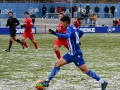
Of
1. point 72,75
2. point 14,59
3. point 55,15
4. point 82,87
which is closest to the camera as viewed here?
point 82,87

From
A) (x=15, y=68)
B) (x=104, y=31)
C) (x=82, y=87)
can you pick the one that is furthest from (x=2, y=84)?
(x=104, y=31)

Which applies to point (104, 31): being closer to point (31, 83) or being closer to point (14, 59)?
point (14, 59)

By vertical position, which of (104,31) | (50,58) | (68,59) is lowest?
(104,31)

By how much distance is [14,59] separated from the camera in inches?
749

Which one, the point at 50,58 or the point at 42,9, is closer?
the point at 50,58

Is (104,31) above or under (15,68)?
under

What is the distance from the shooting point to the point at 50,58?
772 inches

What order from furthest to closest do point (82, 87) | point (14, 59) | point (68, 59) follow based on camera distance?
point (14, 59), point (82, 87), point (68, 59)

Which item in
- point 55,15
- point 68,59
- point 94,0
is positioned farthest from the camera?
point 94,0

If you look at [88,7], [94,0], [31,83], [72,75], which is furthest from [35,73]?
[94,0]

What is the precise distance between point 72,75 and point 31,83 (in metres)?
2.15

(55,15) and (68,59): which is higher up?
(68,59)

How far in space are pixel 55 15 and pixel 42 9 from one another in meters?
1.77

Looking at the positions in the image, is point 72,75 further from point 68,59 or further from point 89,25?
point 89,25
